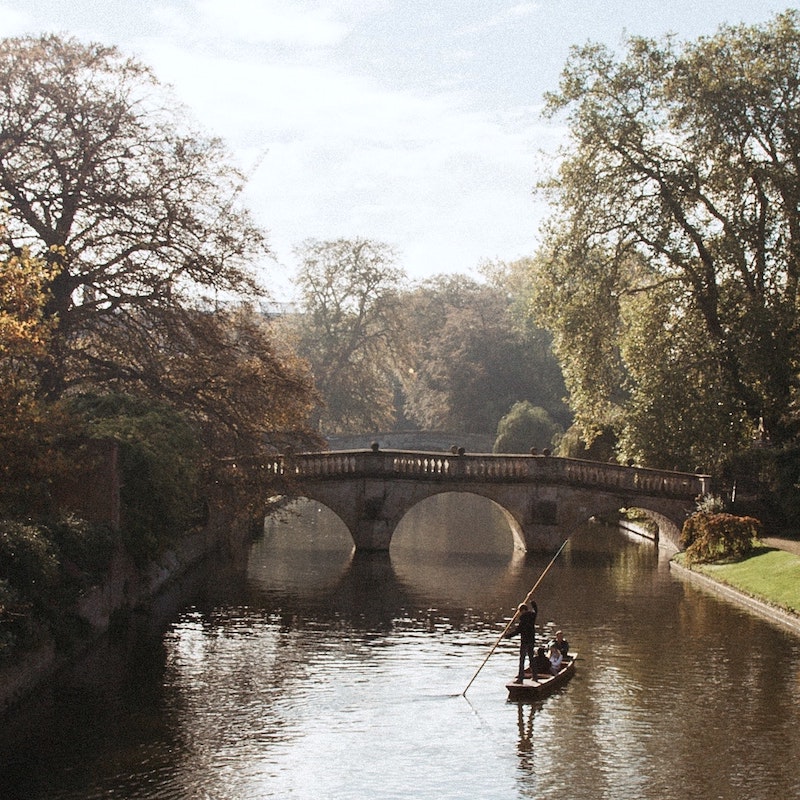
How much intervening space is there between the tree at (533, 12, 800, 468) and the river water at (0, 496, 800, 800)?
41.2 feet

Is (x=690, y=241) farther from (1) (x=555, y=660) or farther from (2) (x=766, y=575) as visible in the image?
(1) (x=555, y=660)

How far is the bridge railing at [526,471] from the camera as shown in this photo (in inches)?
2013

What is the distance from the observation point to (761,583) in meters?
38.8

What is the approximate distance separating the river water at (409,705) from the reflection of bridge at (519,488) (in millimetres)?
9034

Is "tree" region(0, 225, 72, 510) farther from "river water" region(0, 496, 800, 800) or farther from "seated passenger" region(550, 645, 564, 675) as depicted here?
"seated passenger" region(550, 645, 564, 675)

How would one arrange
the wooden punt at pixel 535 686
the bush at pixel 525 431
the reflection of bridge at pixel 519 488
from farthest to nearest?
the bush at pixel 525 431 < the reflection of bridge at pixel 519 488 < the wooden punt at pixel 535 686

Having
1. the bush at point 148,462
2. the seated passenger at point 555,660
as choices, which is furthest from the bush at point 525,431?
the seated passenger at point 555,660

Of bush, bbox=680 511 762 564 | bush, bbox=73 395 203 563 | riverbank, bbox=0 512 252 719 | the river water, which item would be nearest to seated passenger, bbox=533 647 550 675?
the river water

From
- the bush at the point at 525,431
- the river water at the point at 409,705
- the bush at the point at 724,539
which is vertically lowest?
the river water at the point at 409,705

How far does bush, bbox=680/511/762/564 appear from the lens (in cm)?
4472

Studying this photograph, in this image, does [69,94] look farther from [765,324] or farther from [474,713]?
[765,324]

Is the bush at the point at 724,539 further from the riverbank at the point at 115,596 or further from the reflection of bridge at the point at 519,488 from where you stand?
the riverbank at the point at 115,596

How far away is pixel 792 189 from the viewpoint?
49531 mm

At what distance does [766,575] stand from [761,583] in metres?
0.97
